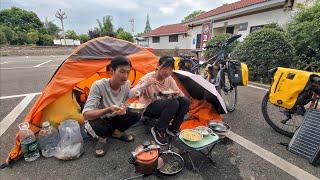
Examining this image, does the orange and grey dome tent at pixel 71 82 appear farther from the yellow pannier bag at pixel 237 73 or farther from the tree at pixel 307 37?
the tree at pixel 307 37

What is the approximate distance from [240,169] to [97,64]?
231 cm

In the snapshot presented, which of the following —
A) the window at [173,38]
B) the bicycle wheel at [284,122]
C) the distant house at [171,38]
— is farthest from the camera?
the window at [173,38]

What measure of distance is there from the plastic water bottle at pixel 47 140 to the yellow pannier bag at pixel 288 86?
9.43 feet

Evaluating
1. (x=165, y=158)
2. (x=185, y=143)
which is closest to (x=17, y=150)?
(x=165, y=158)

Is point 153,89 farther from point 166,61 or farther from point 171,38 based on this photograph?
point 171,38

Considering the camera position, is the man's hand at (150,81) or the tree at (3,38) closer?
the man's hand at (150,81)

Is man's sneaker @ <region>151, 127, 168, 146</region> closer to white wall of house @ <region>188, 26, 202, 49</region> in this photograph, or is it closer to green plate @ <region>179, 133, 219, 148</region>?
green plate @ <region>179, 133, 219, 148</region>

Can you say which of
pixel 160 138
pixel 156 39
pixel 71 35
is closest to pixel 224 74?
pixel 160 138

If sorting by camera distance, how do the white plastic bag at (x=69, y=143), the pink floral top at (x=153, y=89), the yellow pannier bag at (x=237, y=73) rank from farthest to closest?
the yellow pannier bag at (x=237, y=73) → the pink floral top at (x=153, y=89) → the white plastic bag at (x=69, y=143)

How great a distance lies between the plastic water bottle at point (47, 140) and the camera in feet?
8.11

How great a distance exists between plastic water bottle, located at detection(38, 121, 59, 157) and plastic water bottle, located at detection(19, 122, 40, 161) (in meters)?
0.10

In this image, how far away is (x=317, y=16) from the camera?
19.4 ft

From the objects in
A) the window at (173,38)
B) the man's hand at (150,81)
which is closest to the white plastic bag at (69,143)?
the man's hand at (150,81)

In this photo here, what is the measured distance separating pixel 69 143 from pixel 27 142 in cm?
43
